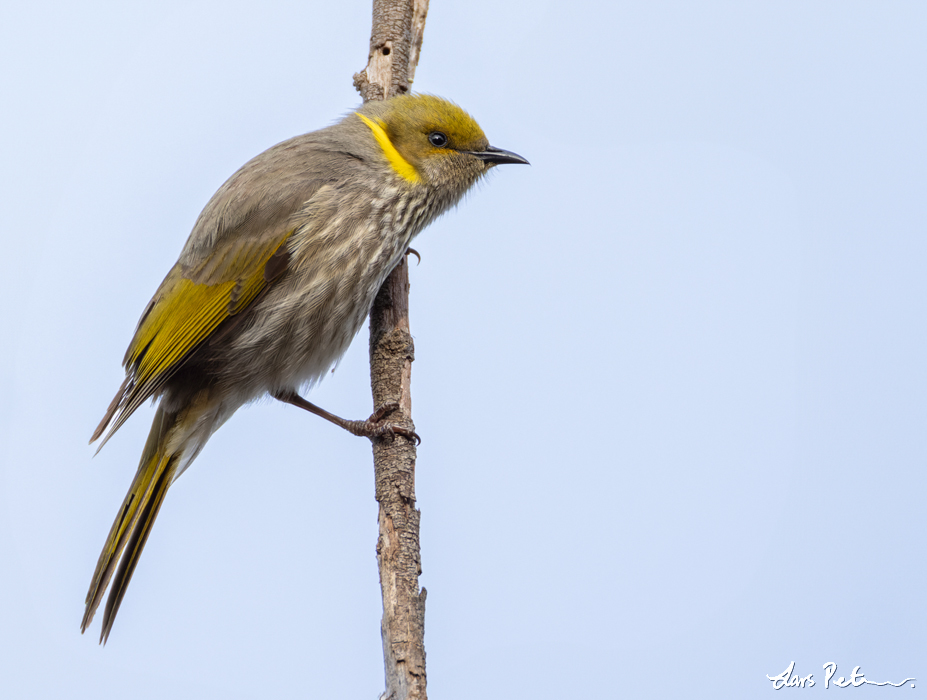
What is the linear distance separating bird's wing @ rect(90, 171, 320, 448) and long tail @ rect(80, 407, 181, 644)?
10.2 inches

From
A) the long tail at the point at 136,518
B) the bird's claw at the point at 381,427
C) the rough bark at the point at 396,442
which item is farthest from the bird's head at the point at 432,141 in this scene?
the long tail at the point at 136,518

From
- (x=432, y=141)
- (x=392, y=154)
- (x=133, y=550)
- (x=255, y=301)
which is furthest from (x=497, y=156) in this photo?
(x=133, y=550)

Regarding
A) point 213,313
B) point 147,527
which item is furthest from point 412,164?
point 147,527

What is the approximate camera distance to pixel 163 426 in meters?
4.36

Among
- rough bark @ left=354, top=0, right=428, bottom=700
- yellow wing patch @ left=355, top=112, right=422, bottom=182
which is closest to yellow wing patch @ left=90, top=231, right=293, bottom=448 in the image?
rough bark @ left=354, top=0, right=428, bottom=700

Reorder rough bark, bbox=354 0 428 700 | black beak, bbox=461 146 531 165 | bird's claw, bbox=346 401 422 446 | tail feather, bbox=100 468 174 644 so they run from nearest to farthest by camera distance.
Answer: rough bark, bbox=354 0 428 700 → bird's claw, bbox=346 401 422 446 → tail feather, bbox=100 468 174 644 → black beak, bbox=461 146 531 165

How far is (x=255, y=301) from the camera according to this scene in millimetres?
4242

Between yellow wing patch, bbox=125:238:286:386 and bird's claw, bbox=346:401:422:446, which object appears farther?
yellow wing patch, bbox=125:238:286:386

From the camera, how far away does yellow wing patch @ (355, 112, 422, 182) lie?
180 inches

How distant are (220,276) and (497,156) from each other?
163 centimetres

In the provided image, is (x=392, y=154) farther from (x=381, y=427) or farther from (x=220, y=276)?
(x=381, y=427)

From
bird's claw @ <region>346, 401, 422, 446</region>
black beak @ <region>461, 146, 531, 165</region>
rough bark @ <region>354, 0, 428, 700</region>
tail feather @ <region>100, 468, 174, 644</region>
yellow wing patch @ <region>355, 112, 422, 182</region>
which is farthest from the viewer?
black beak @ <region>461, 146, 531, 165</region>

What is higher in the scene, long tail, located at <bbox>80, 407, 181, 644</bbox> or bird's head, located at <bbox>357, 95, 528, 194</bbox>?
bird's head, located at <bbox>357, 95, 528, 194</bbox>

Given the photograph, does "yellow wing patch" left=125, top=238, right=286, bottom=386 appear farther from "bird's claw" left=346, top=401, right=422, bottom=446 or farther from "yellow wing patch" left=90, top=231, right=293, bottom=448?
"bird's claw" left=346, top=401, right=422, bottom=446
